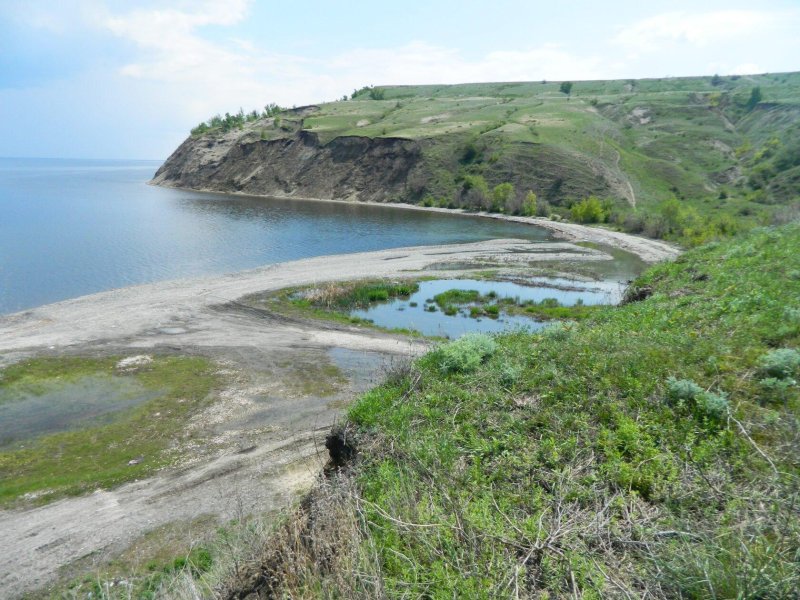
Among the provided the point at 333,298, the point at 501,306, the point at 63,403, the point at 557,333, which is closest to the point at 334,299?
the point at 333,298

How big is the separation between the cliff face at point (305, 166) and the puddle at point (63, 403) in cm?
8843

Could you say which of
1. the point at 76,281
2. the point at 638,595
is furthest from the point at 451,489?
the point at 76,281

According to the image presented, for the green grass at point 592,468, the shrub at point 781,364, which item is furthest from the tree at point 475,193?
the shrub at point 781,364

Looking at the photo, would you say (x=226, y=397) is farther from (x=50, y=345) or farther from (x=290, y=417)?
(x=50, y=345)

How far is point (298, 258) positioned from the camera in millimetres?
53344

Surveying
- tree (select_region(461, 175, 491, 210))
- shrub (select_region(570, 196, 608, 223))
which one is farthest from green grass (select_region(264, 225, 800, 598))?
tree (select_region(461, 175, 491, 210))

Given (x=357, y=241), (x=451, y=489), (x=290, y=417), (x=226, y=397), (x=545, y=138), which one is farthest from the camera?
(x=545, y=138)

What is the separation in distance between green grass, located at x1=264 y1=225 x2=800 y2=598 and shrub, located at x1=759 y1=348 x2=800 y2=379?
1.0 inches

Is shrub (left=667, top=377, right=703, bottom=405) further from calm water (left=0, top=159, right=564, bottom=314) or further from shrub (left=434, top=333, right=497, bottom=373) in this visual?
calm water (left=0, top=159, right=564, bottom=314)

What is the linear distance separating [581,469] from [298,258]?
49.0 m

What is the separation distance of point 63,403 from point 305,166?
10568cm

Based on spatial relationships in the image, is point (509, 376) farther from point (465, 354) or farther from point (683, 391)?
point (683, 391)

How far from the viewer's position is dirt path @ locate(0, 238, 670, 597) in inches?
508

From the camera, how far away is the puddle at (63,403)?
1906 centimetres
